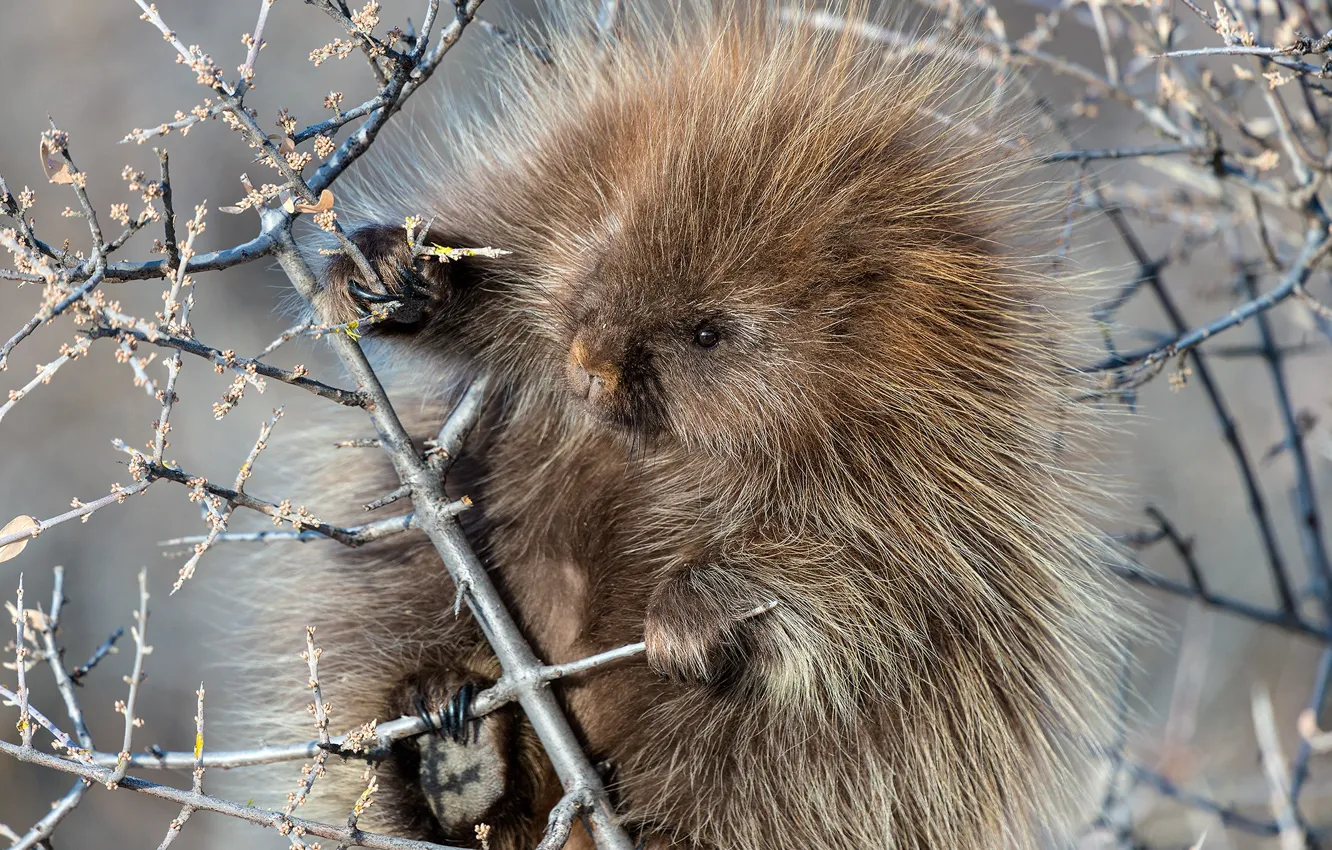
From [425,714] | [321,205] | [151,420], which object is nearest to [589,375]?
[321,205]

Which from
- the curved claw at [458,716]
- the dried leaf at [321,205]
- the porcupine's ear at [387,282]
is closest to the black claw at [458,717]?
the curved claw at [458,716]

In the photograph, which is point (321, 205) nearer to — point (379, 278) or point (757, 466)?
point (379, 278)

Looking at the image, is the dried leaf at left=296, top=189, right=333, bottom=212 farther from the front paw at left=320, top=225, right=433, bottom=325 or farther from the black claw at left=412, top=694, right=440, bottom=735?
the black claw at left=412, top=694, right=440, bottom=735

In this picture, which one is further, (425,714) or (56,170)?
(425,714)

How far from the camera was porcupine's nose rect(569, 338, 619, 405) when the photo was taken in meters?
1.94

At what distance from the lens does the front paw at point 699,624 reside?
196 centimetres

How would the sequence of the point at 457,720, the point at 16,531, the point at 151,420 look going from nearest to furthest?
the point at 16,531 → the point at 457,720 → the point at 151,420

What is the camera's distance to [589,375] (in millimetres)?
1967

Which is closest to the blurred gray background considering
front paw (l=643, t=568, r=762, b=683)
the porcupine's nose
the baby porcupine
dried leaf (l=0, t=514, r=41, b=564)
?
the baby porcupine

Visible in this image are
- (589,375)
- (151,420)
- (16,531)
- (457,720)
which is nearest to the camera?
(16,531)

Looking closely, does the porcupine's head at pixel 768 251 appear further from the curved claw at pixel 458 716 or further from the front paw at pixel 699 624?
the curved claw at pixel 458 716

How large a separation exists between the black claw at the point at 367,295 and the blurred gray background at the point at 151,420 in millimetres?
2858

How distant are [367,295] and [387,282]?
0.13 metres

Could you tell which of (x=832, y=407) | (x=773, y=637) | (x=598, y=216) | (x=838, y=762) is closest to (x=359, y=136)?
(x=598, y=216)
